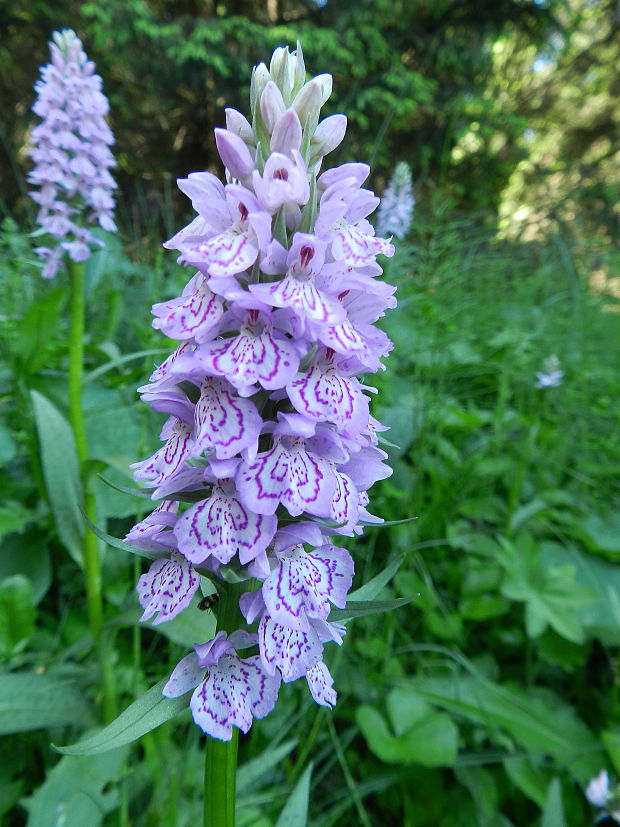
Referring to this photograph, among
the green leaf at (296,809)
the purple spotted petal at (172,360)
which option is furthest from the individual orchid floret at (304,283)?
the green leaf at (296,809)

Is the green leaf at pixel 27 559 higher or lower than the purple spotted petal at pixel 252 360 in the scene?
lower

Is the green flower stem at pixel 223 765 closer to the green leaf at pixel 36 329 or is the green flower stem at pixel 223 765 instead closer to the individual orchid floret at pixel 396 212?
the green leaf at pixel 36 329

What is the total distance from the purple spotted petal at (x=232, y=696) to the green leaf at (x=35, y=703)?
0.74 meters

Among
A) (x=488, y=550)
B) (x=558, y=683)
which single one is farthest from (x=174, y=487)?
(x=558, y=683)

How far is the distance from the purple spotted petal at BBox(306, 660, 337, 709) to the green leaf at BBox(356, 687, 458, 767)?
0.70 meters

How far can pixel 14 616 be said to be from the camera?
4.30 feet

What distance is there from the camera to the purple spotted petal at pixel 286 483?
0.63m

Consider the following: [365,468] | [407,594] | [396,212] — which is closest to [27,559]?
[407,594]

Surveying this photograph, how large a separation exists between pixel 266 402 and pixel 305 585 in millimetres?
231

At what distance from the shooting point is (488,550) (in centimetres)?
181

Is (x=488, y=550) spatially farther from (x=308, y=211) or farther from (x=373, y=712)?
(x=308, y=211)

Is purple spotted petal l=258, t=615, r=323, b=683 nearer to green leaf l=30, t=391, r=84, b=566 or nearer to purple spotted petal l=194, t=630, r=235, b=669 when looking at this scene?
purple spotted petal l=194, t=630, r=235, b=669

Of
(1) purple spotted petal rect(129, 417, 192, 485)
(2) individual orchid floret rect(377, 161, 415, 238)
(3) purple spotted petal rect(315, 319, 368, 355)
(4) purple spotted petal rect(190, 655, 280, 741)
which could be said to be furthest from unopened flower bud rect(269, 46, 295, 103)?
(2) individual orchid floret rect(377, 161, 415, 238)

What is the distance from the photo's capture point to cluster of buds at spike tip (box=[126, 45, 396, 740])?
0.64 meters
